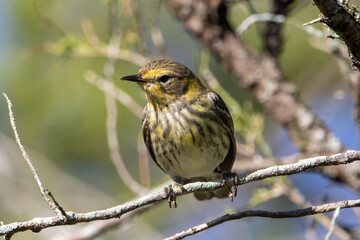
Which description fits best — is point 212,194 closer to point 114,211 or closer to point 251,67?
point 251,67

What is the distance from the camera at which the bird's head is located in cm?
416

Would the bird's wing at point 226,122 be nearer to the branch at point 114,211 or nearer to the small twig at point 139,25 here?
the small twig at point 139,25

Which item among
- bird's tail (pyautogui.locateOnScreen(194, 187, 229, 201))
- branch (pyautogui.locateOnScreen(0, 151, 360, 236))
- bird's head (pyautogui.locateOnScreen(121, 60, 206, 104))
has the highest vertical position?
bird's head (pyautogui.locateOnScreen(121, 60, 206, 104))

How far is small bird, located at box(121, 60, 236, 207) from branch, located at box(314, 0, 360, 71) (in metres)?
1.69

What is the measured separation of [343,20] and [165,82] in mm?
2008

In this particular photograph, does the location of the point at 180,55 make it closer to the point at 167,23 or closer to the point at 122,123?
the point at 167,23

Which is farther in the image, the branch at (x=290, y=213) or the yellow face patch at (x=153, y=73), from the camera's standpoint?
the yellow face patch at (x=153, y=73)

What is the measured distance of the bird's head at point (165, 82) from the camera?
4.16 metres

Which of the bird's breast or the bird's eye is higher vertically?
the bird's eye

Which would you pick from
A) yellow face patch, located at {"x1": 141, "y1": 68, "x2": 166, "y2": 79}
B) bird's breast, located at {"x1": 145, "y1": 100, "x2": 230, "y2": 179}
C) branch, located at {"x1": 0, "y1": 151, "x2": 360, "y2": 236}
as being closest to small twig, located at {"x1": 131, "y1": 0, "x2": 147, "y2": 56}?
yellow face patch, located at {"x1": 141, "y1": 68, "x2": 166, "y2": 79}

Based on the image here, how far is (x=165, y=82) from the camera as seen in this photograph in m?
4.23

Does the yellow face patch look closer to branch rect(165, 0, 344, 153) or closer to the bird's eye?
the bird's eye

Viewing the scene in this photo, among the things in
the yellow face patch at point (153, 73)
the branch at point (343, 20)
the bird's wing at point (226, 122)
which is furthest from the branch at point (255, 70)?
the branch at point (343, 20)

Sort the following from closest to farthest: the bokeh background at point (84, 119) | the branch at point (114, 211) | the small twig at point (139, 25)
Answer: the branch at point (114, 211) → the small twig at point (139, 25) → the bokeh background at point (84, 119)
